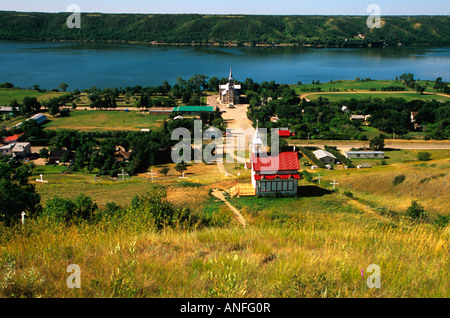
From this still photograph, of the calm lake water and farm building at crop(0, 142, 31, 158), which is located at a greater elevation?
the calm lake water

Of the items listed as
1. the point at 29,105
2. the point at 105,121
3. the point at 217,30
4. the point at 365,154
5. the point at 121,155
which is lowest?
the point at 121,155

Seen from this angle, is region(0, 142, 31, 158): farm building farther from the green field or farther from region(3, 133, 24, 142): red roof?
the green field

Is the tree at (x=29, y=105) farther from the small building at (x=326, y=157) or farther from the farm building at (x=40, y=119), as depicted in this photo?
the small building at (x=326, y=157)

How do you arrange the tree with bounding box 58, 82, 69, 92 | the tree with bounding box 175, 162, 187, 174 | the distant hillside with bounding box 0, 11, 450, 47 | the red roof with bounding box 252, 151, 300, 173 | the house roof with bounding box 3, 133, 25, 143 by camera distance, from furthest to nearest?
the distant hillside with bounding box 0, 11, 450, 47
the tree with bounding box 58, 82, 69, 92
the house roof with bounding box 3, 133, 25, 143
the tree with bounding box 175, 162, 187, 174
the red roof with bounding box 252, 151, 300, 173

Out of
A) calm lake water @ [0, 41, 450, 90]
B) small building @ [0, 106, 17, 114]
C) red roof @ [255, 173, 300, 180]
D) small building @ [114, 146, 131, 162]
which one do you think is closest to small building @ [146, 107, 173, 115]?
small building @ [114, 146, 131, 162]

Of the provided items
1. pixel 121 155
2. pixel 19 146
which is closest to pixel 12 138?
pixel 19 146

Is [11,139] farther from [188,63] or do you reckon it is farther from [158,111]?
[188,63]
